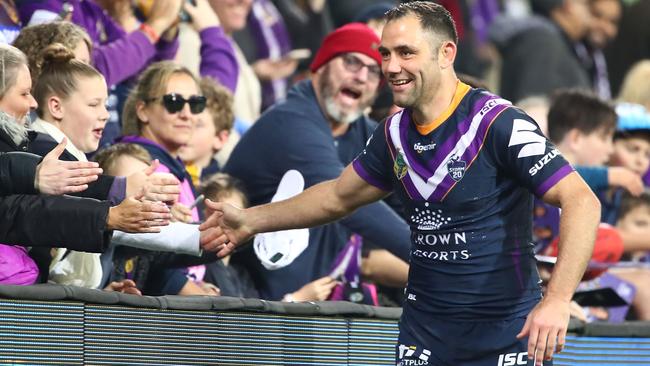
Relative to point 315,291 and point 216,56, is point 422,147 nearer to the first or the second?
point 315,291

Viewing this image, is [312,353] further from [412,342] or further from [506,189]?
[506,189]

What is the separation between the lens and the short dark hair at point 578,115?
948 centimetres

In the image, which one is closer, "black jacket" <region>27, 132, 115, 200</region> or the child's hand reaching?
"black jacket" <region>27, 132, 115, 200</region>

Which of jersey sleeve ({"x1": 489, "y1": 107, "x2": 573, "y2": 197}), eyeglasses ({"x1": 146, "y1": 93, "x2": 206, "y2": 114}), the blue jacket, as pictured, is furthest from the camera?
the blue jacket

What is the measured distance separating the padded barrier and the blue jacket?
1.19 m

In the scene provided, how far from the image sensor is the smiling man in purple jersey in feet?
17.6

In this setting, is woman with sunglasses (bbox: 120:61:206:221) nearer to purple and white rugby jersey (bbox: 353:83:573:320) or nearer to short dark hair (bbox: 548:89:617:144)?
purple and white rugby jersey (bbox: 353:83:573:320)

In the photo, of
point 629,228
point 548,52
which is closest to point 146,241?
point 629,228

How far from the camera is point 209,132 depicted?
830cm

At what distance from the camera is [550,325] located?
493 cm

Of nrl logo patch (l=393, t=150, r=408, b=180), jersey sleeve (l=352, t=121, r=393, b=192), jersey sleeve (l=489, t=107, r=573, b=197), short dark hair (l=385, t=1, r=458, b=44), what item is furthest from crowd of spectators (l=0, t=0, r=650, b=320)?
jersey sleeve (l=489, t=107, r=573, b=197)

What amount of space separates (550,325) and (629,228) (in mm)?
4870

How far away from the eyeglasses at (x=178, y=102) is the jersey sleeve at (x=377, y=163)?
6.36 ft

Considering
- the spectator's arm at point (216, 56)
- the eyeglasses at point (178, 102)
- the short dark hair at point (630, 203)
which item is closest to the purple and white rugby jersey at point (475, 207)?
the eyeglasses at point (178, 102)
